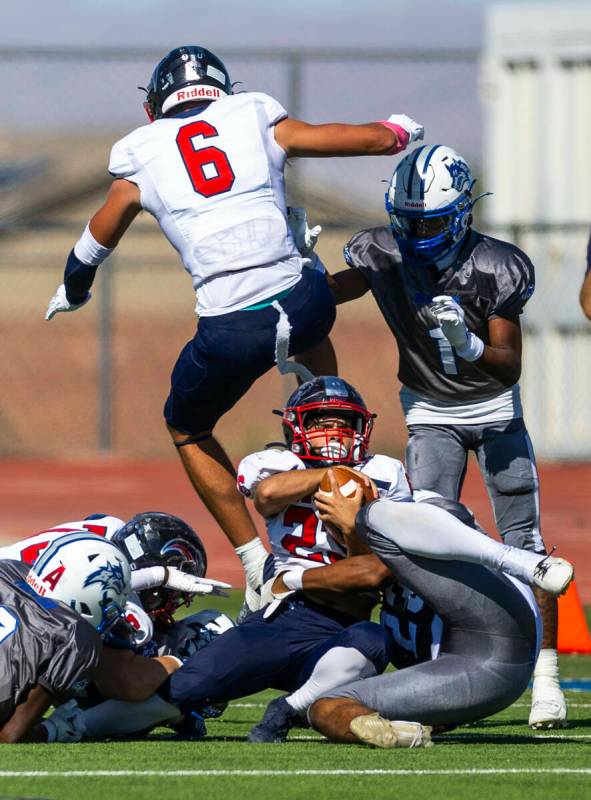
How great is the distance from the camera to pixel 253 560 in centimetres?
657

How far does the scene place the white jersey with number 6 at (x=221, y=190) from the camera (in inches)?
247

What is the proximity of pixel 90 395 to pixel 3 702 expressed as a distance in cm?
2278

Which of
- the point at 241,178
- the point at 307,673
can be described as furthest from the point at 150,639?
the point at 241,178

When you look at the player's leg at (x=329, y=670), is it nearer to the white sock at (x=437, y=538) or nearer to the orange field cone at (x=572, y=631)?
the white sock at (x=437, y=538)

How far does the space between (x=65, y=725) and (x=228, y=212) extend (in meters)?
2.13

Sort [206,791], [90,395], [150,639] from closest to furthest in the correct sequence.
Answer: [206,791] < [150,639] < [90,395]

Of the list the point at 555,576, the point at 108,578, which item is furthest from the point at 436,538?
the point at 108,578

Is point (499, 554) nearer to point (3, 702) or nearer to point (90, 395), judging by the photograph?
point (3, 702)

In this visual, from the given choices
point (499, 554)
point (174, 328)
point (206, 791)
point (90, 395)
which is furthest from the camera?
point (174, 328)

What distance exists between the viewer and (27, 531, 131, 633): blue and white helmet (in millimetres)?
5113

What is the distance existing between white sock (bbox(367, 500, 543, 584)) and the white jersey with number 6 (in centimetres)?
167

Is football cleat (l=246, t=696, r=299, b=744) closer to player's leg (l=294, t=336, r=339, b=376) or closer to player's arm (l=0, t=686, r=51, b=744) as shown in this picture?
player's arm (l=0, t=686, r=51, b=744)

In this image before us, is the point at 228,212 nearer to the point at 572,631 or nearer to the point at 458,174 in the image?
the point at 458,174

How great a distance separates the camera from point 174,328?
29.7 meters
